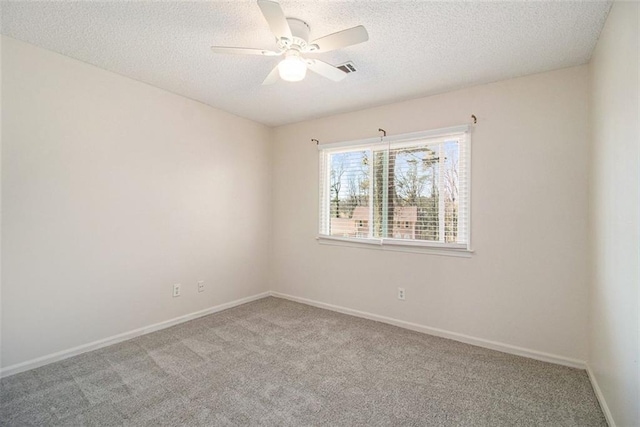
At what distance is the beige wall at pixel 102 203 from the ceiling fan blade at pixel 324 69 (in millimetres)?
1835

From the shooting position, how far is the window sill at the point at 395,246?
9.62ft

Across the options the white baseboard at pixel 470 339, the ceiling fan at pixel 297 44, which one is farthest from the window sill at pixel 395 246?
the ceiling fan at pixel 297 44

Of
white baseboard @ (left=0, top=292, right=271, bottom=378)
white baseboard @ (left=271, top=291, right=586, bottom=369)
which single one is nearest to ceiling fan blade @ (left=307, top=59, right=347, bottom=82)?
white baseboard @ (left=271, top=291, right=586, bottom=369)

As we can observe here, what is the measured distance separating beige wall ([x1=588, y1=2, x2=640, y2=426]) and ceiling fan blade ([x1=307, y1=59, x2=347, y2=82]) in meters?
1.58

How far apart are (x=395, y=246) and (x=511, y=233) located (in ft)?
3.59

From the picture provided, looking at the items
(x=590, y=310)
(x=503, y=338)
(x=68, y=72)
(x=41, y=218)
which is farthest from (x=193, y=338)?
(x=590, y=310)

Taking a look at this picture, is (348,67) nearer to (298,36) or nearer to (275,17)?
(298,36)

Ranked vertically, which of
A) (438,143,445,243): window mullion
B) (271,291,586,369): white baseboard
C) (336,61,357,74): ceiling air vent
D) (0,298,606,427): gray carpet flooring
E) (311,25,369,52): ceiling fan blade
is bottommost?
(0,298,606,427): gray carpet flooring

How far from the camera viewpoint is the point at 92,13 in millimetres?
1896

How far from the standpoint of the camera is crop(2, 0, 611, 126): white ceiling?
1.81m

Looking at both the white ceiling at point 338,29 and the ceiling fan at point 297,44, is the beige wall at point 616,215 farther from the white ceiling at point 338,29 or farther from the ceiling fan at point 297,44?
the ceiling fan at point 297,44

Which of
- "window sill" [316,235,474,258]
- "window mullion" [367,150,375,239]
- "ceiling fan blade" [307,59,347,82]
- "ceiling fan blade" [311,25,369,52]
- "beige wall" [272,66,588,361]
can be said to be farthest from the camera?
"window mullion" [367,150,375,239]

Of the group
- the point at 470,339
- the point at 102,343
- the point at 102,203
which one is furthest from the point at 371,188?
the point at 102,343

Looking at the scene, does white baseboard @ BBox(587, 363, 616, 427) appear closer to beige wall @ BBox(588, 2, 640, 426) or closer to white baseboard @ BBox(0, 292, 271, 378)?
beige wall @ BBox(588, 2, 640, 426)
